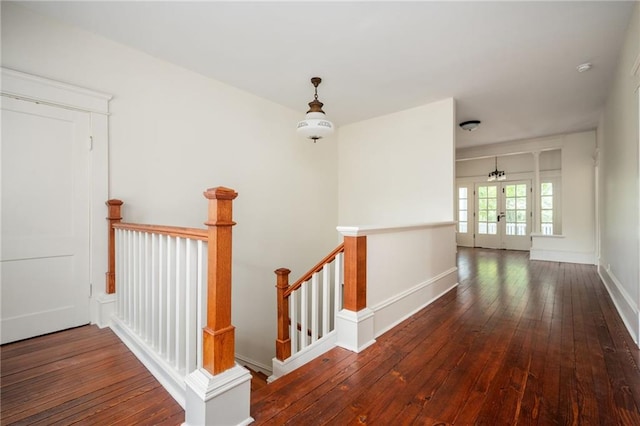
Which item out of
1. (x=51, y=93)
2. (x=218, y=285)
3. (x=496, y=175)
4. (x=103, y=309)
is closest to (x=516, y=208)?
(x=496, y=175)

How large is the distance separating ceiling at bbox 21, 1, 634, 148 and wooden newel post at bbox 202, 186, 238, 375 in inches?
72.0

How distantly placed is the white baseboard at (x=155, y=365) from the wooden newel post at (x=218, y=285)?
337 mm

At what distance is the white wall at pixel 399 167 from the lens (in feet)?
13.7

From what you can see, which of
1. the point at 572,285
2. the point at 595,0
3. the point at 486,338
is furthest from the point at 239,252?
the point at 572,285

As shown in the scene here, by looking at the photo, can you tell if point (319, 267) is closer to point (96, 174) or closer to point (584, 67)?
point (96, 174)

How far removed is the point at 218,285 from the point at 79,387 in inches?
43.9

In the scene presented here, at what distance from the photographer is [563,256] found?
607 centimetres

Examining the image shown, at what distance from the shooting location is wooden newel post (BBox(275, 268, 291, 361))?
9.03ft

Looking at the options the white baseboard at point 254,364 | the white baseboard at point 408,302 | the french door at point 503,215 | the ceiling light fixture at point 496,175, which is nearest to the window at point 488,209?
the french door at point 503,215

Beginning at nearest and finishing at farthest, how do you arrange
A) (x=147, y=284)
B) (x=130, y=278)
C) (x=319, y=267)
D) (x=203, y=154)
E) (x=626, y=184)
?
(x=147, y=284), (x=130, y=278), (x=319, y=267), (x=626, y=184), (x=203, y=154)

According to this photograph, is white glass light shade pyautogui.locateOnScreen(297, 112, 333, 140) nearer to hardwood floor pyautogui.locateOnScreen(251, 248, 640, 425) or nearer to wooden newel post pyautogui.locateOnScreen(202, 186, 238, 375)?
wooden newel post pyautogui.locateOnScreen(202, 186, 238, 375)

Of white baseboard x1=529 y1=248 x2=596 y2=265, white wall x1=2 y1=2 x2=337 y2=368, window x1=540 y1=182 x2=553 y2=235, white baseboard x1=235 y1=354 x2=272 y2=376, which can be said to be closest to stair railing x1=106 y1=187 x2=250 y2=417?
white wall x1=2 y1=2 x2=337 y2=368

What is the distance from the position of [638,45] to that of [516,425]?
283 cm

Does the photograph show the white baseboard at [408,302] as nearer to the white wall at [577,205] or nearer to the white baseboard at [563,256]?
the white baseboard at [563,256]
